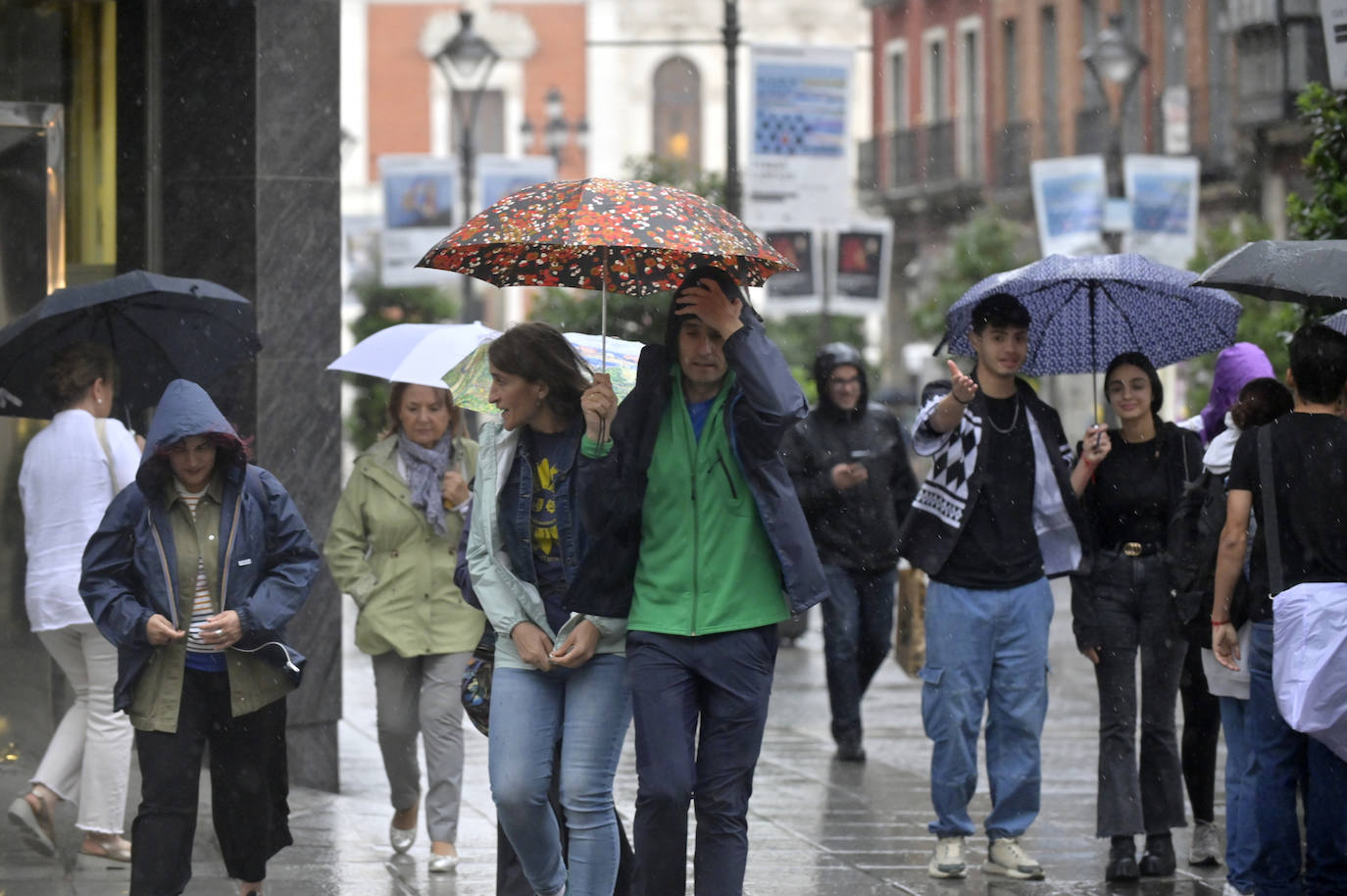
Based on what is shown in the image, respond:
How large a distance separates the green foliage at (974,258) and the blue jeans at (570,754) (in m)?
34.2

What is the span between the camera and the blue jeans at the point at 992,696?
798 centimetres

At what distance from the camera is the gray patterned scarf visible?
858 centimetres

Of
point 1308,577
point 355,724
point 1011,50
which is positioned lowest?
point 355,724

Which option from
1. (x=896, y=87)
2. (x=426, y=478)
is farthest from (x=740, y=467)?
(x=896, y=87)

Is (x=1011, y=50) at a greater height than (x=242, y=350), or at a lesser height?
greater

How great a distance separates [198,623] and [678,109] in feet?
215

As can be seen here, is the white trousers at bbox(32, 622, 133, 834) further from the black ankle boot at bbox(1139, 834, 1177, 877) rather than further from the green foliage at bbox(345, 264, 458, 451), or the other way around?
the green foliage at bbox(345, 264, 458, 451)

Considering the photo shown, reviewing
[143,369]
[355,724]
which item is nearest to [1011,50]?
[355,724]

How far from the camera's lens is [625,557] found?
Answer: 19.8ft

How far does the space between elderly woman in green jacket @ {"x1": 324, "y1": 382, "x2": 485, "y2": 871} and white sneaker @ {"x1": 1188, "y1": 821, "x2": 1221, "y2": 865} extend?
2.74 metres

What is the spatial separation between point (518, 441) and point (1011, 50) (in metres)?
43.0

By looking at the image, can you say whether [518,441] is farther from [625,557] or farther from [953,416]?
[953,416]

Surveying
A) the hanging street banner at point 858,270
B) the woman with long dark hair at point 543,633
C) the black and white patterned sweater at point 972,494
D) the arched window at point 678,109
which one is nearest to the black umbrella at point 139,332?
the woman with long dark hair at point 543,633

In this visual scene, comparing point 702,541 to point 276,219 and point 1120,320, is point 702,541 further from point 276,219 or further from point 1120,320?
point 276,219
